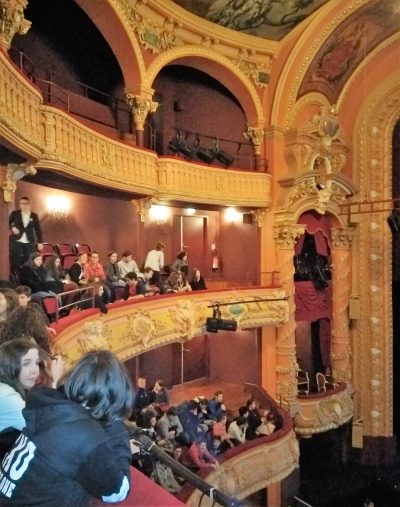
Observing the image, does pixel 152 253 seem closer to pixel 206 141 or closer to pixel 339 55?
pixel 206 141

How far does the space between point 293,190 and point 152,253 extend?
4204 millimetres

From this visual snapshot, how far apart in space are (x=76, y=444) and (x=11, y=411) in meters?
0.56

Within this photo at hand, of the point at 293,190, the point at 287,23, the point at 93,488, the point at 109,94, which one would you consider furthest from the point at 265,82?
the point at 93,488

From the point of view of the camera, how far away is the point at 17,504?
56.4 inches

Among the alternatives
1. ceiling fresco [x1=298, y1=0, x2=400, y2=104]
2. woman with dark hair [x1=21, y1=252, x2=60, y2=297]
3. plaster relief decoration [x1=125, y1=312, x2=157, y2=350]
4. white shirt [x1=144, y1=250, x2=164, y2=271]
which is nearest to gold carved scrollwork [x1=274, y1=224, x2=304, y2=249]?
ceiling fresco [x1=298, y1=0, x2=400, y2=104]

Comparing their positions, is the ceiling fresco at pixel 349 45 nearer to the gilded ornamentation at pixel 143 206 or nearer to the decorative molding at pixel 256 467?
the gilded ornamentation at pixel 143 206

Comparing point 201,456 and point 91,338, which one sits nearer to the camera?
point 91,338

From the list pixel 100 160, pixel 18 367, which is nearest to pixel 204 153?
pixel 100 160

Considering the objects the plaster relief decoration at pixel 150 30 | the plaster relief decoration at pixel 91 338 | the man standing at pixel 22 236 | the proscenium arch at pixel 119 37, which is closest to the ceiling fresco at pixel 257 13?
the plaster relief decoration at pixel 150 30

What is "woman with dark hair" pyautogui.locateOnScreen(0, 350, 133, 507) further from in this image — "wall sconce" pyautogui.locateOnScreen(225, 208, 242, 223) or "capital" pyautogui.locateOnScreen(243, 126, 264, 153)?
"wall sconce" pyautogui.locateOnScreen(225, 208, 242, 223)

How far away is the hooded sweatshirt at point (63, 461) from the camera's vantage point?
4.61 ft

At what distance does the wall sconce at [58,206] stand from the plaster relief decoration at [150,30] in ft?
11.5

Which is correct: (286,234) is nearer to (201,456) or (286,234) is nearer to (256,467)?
(256,467)

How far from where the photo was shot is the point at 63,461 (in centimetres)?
140
